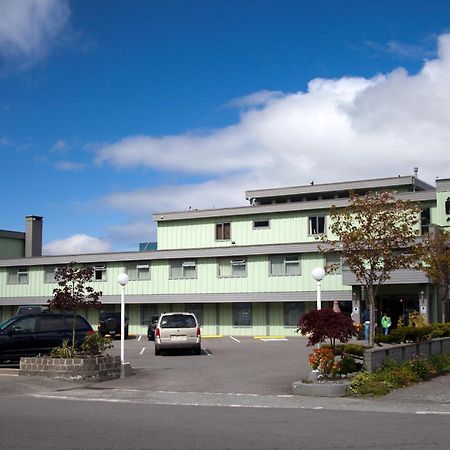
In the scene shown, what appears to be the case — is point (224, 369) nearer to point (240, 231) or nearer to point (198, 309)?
point (198, 309)

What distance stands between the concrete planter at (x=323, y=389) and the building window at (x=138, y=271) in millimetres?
30958

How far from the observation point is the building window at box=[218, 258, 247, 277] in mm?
43188

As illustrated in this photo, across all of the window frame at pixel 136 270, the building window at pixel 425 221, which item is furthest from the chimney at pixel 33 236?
the building window at pixel 425 221

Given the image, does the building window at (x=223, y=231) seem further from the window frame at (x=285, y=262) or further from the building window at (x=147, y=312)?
the building window at (x=147, y=312)

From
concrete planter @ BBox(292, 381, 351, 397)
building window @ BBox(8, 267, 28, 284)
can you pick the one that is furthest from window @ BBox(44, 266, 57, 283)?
concrete planter @ BBox(292, 381, 351, 397)

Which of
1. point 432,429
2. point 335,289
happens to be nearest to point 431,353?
point 432,429

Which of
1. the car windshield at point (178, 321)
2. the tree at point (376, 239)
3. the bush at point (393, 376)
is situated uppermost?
the tree at point (376, 239)

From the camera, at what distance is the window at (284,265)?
41531mm

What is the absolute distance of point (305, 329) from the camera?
16234 mm

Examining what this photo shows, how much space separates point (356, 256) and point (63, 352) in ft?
27.1

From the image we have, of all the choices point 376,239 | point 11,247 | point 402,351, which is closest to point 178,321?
point 376,239

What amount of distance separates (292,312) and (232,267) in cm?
462

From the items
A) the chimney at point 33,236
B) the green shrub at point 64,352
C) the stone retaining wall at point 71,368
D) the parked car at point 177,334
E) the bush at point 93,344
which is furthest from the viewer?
the chimney at point 33,236

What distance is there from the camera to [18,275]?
166ft
